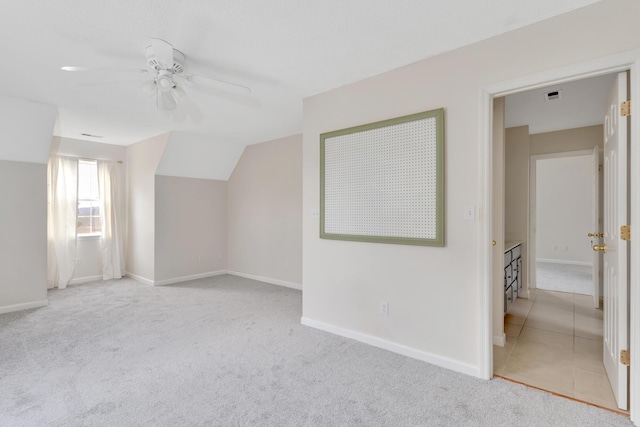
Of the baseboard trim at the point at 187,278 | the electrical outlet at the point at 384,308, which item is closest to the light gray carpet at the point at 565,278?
the electrical outlet at the point at 384,308

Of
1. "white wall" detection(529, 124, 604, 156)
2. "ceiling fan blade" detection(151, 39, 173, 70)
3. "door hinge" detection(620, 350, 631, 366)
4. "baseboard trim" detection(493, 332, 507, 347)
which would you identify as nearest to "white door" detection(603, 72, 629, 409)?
"door hinge" detection(620, 350, 631, 366)

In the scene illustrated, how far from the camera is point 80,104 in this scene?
3.48 m

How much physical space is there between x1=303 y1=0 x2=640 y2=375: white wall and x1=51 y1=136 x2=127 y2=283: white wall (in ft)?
14.7

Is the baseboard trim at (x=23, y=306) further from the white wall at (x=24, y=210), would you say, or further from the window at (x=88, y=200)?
the window at (x=88, y=200)

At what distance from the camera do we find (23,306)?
12.8 feet

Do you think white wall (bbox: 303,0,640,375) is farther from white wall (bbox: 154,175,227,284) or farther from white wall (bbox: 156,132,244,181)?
white wall (bbox: 154,175,227,284)

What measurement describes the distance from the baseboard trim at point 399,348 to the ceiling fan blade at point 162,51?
2674mm

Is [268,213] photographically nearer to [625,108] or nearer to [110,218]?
[110,218]

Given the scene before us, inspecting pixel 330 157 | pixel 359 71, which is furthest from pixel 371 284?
pixel 359 71

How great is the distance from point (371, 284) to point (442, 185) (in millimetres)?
1082

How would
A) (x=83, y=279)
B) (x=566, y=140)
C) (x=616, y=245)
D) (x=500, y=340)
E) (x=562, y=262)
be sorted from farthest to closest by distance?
(x=562, y=262), (x=83, y=279), (x=566, y=140), (x=500, y=340), (x=616, y=245)

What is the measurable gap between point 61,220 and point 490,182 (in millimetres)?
6099

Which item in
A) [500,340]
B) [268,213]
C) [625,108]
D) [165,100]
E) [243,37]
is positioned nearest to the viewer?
[625,108]

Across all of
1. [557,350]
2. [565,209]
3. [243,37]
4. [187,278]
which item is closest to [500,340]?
[557,350]
